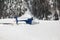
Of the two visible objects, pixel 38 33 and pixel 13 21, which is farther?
pixel 13 21

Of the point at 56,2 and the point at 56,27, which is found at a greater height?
the point at 56,2

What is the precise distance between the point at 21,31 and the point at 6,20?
0.46 m

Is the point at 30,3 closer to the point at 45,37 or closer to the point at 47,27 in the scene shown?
the point at 47,27

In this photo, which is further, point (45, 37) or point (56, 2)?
point (56, 2)

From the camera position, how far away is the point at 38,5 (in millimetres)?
1635

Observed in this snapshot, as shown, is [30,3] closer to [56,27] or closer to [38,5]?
[38,5]

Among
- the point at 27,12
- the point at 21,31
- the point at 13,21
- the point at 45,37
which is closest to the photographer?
the point at 45,37

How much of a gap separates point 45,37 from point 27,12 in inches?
26.2

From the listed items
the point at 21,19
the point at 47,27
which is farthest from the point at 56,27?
the point at 21,19

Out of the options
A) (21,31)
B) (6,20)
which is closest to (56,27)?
(21,31)

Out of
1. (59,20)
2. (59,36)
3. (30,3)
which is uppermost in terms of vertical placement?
(30,3)

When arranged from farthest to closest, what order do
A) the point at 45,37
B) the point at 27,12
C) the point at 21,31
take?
the point at 27,12, the point at 21,31, the point at 45,37

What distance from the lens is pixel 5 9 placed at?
163 centimetres

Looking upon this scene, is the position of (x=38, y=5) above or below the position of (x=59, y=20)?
above
